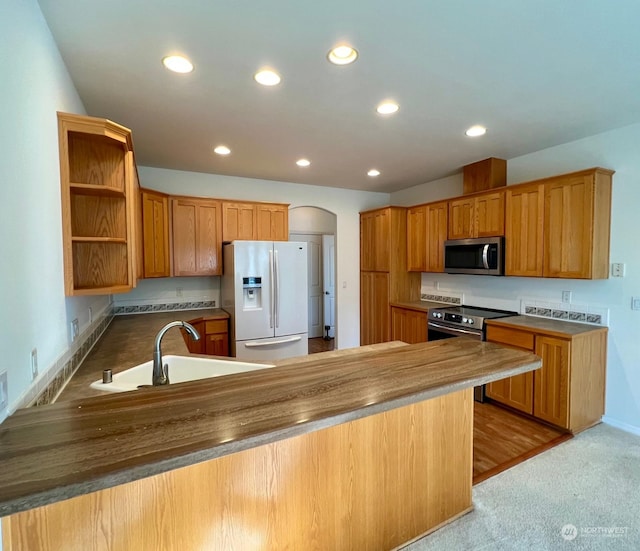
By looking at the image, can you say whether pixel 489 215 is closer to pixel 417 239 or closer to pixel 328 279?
pixel 417 239

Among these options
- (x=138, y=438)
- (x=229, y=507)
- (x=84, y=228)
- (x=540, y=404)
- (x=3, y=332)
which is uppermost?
(x=84, y=228)

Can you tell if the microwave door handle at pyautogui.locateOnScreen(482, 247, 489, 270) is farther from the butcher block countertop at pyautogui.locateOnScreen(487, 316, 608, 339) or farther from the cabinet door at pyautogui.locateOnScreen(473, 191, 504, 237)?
the butcher block countertop at pyautogui.locateOnScreen(487, 316, 608, 339)

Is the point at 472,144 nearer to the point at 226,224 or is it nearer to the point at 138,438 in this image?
the point at 226,224

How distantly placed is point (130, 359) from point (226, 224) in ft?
7.53

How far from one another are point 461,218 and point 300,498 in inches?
138

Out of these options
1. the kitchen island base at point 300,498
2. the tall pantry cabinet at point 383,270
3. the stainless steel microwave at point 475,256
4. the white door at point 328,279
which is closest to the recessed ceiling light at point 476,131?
the stainless steel microwave at point 475,256

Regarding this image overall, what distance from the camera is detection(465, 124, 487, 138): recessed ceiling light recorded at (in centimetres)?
278

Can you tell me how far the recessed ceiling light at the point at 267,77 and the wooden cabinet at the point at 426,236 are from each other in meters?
2.77

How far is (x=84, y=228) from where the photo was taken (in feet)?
6.61

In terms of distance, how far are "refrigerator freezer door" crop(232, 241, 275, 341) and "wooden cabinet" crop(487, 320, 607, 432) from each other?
2.60 m

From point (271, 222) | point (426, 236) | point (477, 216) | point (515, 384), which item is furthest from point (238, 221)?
point (515, 384)

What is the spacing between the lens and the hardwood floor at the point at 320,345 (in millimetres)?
5719

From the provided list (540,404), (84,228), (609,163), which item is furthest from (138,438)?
(609,163)

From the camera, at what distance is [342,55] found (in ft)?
5.90
